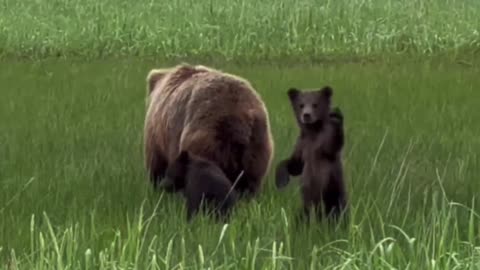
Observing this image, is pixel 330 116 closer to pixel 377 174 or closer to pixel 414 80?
pixel 377 174

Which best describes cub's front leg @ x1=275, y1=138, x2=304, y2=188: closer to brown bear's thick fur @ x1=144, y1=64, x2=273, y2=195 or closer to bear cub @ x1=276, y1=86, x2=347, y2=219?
bear cub @ x1=276, y1=86, x2=347, y2=219

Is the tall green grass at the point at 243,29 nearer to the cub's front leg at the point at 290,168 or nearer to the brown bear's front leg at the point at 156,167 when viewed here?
the brown bear's front leg at the point at 156,167

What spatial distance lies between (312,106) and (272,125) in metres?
3.58

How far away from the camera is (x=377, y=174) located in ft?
20.1

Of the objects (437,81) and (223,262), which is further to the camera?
(437,81)

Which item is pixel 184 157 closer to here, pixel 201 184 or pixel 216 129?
pixel 201 184

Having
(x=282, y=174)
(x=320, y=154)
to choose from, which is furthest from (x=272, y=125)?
(x=320, y=154)

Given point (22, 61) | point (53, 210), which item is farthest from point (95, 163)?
point (22, 61)

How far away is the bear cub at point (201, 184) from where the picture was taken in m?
4.94

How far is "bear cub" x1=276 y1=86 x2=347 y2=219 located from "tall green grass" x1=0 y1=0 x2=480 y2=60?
949 centimetres

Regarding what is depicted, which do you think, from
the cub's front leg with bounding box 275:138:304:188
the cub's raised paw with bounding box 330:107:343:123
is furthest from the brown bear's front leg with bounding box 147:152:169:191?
the cub's raised paw with bounding box 330:107:343:123

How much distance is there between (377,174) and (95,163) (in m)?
1.55

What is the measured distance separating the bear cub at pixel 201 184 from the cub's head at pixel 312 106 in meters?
0.52

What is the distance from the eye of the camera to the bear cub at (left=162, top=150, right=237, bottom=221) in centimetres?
494
